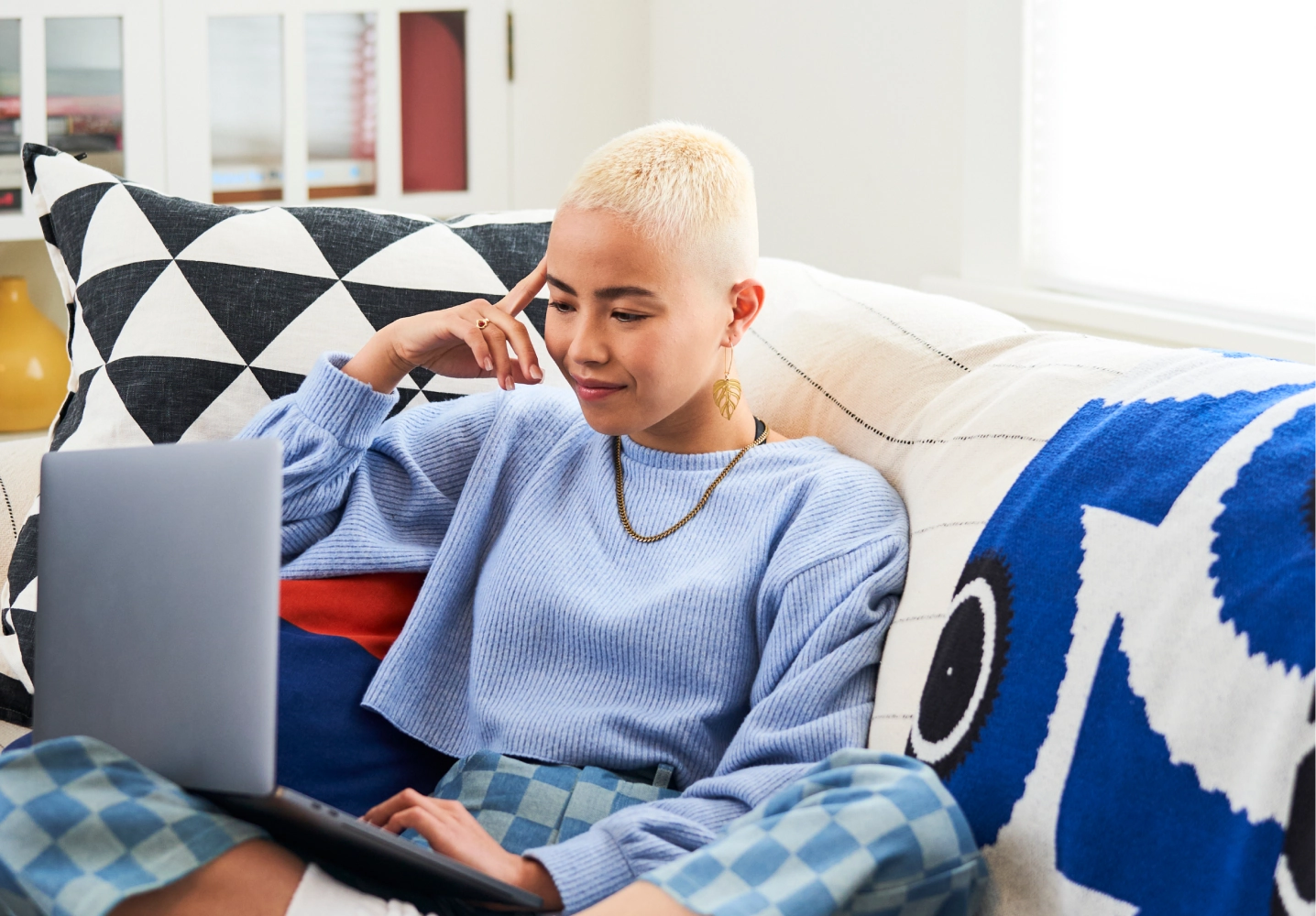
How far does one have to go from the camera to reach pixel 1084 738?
30.0 inches

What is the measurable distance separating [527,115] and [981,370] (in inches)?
75.4

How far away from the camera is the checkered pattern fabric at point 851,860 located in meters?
0.73

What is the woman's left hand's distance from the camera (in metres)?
0.85

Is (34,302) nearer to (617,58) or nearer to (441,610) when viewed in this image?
(617,58)

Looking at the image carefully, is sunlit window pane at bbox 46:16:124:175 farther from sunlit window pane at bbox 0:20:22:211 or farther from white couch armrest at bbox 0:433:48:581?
white couch armrest at bbox 0:433:48:581

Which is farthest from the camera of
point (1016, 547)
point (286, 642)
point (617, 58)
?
point (617, 58)

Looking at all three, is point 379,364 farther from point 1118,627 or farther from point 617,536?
point 1118,627

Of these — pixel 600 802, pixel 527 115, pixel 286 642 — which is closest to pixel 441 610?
pixel 286 642

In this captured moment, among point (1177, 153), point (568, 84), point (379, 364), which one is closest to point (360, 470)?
point (379, 364)

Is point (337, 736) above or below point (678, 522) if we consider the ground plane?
below

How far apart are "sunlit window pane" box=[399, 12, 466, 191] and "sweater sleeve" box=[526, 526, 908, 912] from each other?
1.95 m

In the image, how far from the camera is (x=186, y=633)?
Answer: 78 cm

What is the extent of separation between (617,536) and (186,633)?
44cm

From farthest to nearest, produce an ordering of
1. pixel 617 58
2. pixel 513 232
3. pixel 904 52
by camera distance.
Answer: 1. pixel 617 58
2. pixel 904 52
3. pixel 513 232
